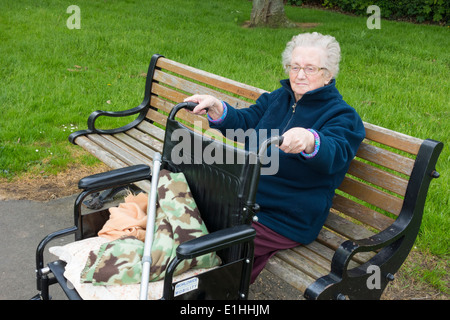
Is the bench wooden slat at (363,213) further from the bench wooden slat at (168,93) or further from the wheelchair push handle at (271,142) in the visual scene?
the bench wooden slat at (168,93)

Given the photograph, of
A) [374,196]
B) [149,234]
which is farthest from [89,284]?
[374,196]

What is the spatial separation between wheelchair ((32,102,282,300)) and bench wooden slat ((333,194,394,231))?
87cm

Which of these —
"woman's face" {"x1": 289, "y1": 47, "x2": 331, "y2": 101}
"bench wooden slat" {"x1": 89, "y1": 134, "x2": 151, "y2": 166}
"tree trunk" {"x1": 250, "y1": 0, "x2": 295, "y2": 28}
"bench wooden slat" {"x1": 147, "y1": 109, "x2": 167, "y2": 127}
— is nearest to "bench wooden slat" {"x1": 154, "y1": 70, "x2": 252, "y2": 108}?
"bench wooden slat" {"x1": 147, "y1": 109, "x2": 167, "y2": 127}

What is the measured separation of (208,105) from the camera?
8.96 feet

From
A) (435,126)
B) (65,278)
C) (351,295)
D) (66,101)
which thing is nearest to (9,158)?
(66,101)

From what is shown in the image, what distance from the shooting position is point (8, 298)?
9.66 ft

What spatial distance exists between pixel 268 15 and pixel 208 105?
853 centimetres

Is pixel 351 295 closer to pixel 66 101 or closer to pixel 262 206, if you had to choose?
pixel 262 206

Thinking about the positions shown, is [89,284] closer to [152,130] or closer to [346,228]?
[346,228]

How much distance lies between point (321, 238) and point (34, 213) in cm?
235

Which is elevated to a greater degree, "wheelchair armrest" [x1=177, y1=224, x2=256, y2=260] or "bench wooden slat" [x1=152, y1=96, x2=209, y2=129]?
"bench wooden slat" [x1=152, y1=96, x2=209, y2=129]

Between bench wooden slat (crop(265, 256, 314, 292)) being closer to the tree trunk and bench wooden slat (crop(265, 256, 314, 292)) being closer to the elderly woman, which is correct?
the elderly woman

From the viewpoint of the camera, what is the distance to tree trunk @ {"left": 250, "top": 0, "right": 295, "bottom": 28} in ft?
34.9

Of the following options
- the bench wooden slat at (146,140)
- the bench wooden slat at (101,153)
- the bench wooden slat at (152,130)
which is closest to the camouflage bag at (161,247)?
the bench wooden slat at (101,153)
